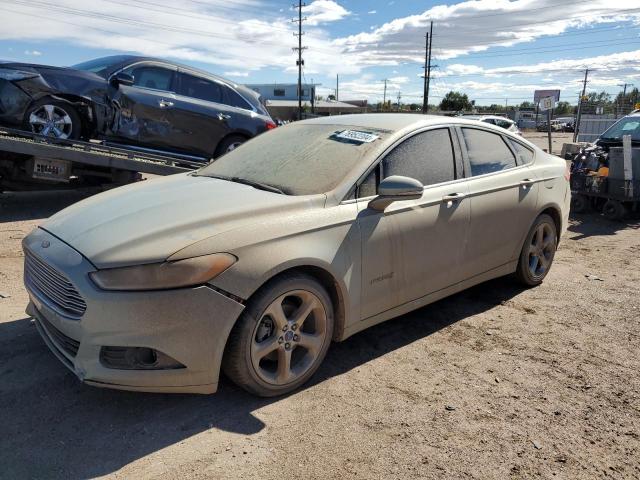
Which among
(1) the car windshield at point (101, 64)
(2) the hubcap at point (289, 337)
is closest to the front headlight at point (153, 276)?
(2) the hubcap at point (289, 337)

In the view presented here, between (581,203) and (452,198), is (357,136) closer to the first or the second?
(452,198)

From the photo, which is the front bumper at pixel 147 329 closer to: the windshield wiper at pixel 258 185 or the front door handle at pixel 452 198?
the windshield wiper at pixel 258 185

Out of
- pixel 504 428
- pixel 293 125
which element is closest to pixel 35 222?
pixel 293 125

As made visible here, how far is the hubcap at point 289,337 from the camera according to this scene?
295cm

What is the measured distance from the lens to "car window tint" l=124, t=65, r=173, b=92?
7.83m

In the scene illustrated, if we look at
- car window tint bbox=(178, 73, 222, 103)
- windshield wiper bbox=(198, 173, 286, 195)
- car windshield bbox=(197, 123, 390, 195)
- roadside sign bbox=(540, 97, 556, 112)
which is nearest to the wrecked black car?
car window tint bbox=(178, 73, 222, 103)

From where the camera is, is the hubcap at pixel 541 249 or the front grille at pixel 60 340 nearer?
the front grille at pixel 60 340

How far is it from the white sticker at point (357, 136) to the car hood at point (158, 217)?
73 cm

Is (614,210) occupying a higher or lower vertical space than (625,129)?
lower

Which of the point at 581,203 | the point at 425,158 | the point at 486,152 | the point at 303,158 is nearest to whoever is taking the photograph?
the point at 303,158

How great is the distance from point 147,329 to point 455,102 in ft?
263

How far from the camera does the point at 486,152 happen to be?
176 inches

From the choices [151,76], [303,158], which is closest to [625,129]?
[151,76]

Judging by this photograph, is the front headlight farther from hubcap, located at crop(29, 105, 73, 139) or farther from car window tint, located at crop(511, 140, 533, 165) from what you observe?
hubcap, located at crop(29, 105, 73, 139)
